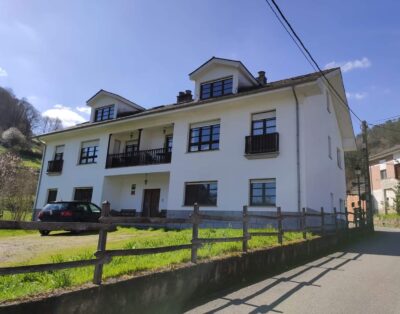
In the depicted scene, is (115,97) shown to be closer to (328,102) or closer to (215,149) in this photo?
(215,149)

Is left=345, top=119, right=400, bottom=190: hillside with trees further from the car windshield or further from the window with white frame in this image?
the car windshield

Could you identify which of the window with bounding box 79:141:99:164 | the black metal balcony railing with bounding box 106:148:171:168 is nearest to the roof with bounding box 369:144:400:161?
the black metal balcony railing with bounding box 106:148:171:168

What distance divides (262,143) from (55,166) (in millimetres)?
16620

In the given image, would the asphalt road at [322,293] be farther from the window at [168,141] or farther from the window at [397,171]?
the window at [397,171]

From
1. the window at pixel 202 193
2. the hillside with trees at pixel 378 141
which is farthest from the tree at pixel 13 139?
the hillside with trees at pixel 378 141

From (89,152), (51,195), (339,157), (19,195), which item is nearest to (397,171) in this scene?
(339,157)

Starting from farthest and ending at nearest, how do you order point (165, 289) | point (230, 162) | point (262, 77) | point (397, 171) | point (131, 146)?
point (397, 171), point (131, 146), point (262, 77), point (230, 162), point (165, 289)

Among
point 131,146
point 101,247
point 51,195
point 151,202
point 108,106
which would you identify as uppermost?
point 108,106

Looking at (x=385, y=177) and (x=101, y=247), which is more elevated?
(x=385, y=177)

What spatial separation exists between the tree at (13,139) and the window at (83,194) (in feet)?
170

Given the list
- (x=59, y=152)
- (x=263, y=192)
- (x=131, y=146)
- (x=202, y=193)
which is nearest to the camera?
(x=263, y=192)

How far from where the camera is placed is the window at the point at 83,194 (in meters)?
23.3

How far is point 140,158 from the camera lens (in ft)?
70.7

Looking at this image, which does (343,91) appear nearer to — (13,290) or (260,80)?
(260,80)
